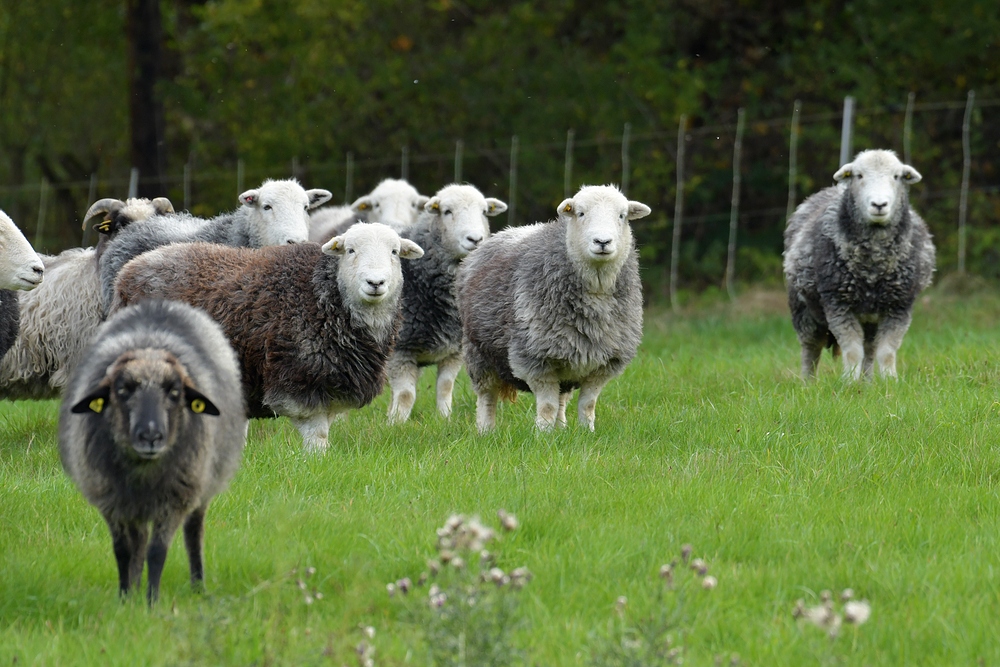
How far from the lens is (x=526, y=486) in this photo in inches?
233

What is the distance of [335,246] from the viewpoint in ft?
24.5

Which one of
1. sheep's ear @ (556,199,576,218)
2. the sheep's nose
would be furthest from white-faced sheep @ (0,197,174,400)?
the sheep's nose

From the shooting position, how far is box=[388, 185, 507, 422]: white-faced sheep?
872cm

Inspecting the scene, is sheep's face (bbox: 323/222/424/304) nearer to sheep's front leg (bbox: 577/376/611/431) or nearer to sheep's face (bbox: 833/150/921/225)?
sheep's front leg (bbox: 577/376/611/431)

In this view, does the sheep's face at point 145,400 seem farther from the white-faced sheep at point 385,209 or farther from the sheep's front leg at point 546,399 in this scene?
the white-faced sheep at point 385,209

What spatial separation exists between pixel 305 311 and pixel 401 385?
4.95ft

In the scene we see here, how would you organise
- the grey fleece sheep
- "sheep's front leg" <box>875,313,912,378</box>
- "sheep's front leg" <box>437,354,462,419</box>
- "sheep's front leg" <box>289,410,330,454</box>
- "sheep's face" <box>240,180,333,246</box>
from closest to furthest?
the grey fleece sheep, "sheep's front leg" <box>289,410,330,454</box>, "sheep's front leg" <box>437,354,462,419</box>, "sheep's front leg" <box>875,313,912,378</box>, "sheep's face" <box>240,180,333,246</box>

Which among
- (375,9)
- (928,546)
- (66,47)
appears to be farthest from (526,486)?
(66,47)

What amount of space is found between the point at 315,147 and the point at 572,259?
455 inches

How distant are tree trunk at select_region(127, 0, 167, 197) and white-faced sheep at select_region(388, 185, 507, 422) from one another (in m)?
9.86

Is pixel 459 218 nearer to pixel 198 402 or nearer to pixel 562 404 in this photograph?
pixel 562 404

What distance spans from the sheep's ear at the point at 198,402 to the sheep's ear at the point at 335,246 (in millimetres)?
2815

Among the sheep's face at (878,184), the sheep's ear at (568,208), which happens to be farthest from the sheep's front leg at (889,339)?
the sheep's ear at (568,208)

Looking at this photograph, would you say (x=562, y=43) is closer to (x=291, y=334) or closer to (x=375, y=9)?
(x=375, y=9)
